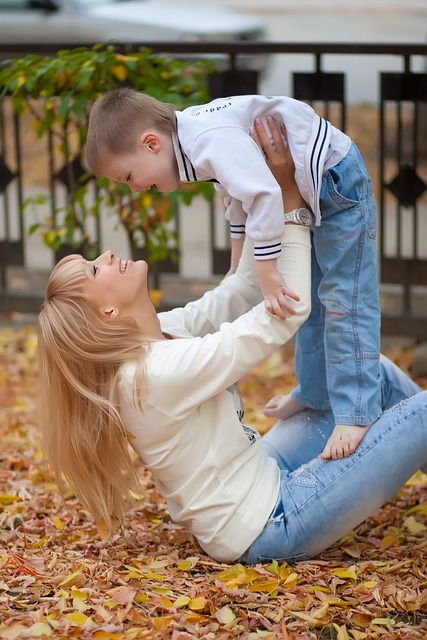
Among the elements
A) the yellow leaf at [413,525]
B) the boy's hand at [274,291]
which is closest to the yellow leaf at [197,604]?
the boy's hand at [274,291]

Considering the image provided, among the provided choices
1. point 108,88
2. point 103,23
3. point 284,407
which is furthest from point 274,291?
point 103,23

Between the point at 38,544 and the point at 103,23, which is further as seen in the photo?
the point at 103,23

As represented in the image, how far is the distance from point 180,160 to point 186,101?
238 centimetres

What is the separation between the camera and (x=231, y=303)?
3289 millimetres

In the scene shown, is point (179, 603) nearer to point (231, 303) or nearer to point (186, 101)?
point (231, 303)

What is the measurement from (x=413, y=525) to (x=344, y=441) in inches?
21.8

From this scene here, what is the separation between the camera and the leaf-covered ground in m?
2.63

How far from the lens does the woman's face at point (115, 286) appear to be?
2.88 m

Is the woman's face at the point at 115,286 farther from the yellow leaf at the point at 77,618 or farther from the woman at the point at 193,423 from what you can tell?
the yellow leaf at the point at 77,618

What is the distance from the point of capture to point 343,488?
297 centimetres

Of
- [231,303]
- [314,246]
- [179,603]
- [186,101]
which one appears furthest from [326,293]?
[186,101]

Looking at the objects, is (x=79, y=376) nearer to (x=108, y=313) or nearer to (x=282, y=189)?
(x=108, y=313)

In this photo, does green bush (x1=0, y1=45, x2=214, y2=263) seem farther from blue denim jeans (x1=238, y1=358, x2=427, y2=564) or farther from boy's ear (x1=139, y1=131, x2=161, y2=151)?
blue denim jeans (x1=238, y1=358, x2=427, y2=564)

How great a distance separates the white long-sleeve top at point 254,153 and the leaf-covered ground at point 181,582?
93 cm
